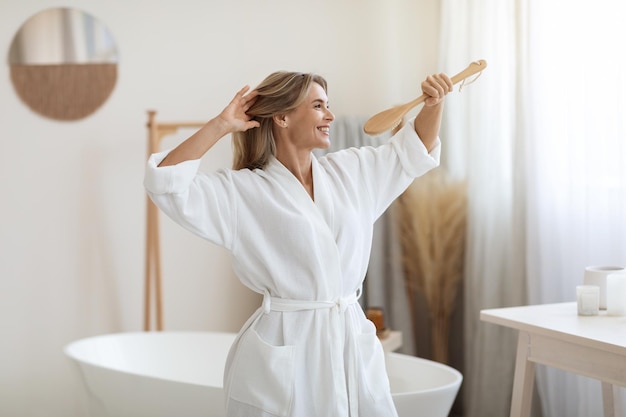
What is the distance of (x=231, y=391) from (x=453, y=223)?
208cm

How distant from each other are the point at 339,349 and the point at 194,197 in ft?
1.52

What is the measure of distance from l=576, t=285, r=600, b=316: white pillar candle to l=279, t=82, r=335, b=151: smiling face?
93 cm

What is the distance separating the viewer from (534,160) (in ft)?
11.0

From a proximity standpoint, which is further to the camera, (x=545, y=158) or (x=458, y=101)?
(x=458, y=101)

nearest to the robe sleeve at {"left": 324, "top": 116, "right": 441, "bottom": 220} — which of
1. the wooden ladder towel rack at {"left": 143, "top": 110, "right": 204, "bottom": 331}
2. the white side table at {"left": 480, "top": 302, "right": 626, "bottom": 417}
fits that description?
the white side table at {"left": 480, "top": 302, "right": 626, "bottom": 417}

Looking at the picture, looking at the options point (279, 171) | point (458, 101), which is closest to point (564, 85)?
point (458, 101)

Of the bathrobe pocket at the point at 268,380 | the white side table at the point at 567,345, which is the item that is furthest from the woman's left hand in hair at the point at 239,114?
the white side table at the point at 567,345

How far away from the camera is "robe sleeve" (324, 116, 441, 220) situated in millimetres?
2031

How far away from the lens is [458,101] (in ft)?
12.3

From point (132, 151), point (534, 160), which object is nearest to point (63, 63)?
point (132, 151)

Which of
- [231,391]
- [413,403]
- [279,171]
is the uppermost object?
[279,171]

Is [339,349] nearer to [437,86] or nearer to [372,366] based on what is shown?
[372,366]

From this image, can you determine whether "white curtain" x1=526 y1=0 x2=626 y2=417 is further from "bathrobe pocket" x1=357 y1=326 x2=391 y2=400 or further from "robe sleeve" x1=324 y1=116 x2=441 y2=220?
"bathrobe pocket" x1=357 y1=326 x2=391 y2=400

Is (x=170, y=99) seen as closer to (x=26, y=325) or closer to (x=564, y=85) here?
(x=26, y=325)
